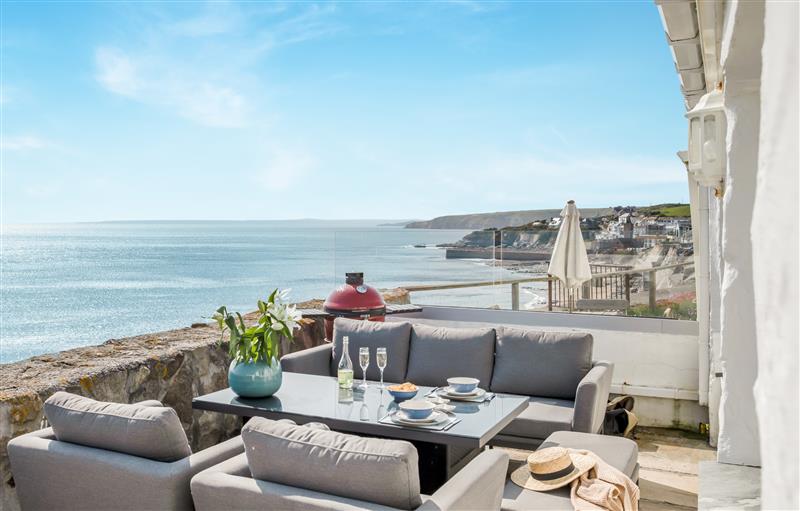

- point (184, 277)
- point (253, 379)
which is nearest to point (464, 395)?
point (253, 379)

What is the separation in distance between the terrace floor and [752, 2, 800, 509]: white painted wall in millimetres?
3717

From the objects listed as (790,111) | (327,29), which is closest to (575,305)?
(790,111)

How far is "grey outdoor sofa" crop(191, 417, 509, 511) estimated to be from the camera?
2.05 m

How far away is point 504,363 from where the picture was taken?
4.59 metres

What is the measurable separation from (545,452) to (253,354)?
1660 millimetres

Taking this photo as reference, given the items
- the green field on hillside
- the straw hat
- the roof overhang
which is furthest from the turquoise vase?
the green field on hillside

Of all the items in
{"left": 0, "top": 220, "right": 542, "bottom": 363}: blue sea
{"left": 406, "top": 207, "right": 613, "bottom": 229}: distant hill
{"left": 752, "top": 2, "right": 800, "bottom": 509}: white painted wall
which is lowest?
{"left": 0, "top": 220, "right": 542, "bottom": 363}: blue sea

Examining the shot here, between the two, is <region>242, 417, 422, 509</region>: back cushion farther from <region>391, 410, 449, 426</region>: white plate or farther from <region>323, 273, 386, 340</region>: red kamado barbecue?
<region>323, 273, 386, 340</region>: red kamado barbecue

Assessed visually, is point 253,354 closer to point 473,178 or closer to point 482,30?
point 482,30

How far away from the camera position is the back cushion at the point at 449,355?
15.2 feet

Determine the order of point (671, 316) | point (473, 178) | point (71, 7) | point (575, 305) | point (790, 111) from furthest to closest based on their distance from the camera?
point (473, 178), point (71, 7), point (575, 305), point (671, 316), point (790, 111)

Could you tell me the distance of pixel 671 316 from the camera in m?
5.59

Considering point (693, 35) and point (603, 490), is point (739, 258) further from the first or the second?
point (603, 490)

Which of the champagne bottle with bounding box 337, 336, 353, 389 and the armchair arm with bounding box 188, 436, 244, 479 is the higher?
the champagne bottle with bounding box 337, 336, 353, 389
